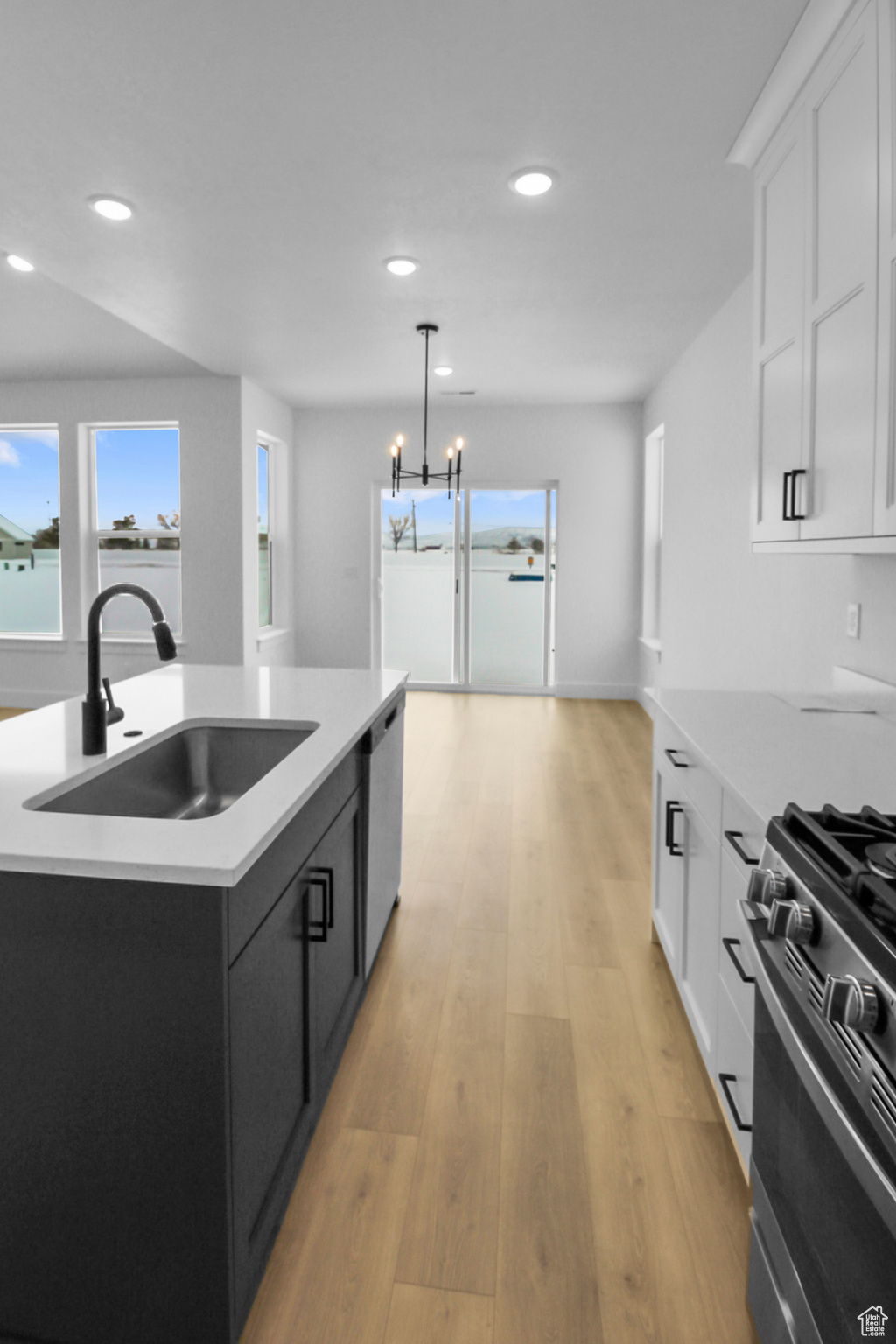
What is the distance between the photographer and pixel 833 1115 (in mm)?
900

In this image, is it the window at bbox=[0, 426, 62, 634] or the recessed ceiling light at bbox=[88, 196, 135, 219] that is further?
the window at bbox=[0, 426, 62, 634]

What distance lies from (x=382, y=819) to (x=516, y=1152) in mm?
986

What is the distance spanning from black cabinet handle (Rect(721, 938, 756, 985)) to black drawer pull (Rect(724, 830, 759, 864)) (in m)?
0.16

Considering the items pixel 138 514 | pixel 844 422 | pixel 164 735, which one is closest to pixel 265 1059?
pixel 164 735

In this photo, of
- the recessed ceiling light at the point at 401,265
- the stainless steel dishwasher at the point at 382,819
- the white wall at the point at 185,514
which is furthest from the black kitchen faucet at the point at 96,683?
the white wall at the point at 185,514

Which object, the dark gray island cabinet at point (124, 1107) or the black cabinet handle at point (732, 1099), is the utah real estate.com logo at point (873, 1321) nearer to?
the black cabinet handle at point (732, 1099)

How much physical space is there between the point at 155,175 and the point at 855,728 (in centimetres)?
303

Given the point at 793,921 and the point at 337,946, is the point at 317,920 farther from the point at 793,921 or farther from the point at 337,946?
the point at 793,921

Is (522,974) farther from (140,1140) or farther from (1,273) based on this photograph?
(1,273)

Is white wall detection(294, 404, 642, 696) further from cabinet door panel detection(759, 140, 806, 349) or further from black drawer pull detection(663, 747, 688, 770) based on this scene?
black drawer pull detection(663, 747, 688, 770)

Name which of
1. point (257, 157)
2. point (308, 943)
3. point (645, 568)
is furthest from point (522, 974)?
point (645, 568)

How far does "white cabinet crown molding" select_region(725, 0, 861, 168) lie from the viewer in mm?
1931

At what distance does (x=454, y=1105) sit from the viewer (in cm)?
191

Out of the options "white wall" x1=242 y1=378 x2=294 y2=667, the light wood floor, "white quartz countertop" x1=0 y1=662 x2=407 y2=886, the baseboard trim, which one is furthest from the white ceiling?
the baseboard trim
